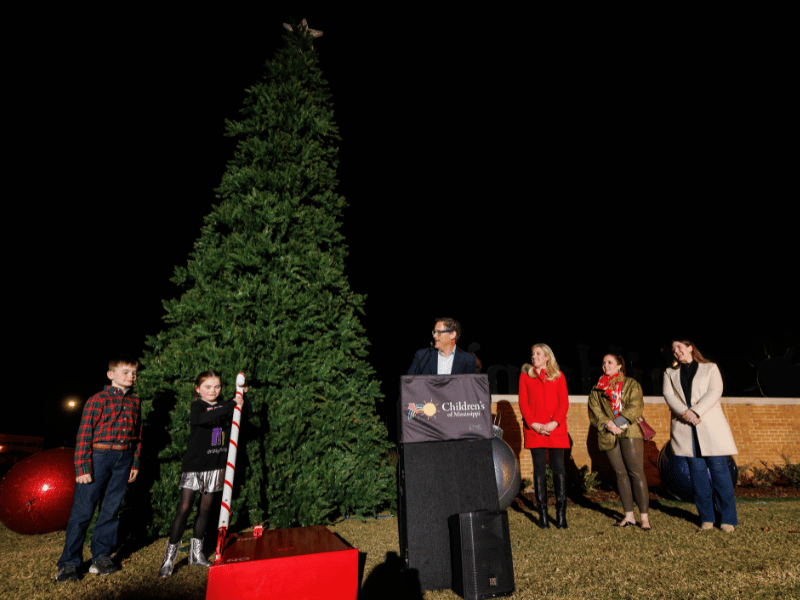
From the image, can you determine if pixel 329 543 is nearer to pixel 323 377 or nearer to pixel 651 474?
pixel 323 377

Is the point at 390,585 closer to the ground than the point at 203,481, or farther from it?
closer to the ground

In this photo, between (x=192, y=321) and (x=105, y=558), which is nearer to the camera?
(x=105, y=558)

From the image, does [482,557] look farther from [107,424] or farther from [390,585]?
[107,424]

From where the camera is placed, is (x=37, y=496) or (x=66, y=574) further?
(x=37, y=496)

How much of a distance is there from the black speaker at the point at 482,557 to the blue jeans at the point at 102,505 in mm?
3206

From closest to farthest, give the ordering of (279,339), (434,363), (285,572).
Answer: (285,572) → (434,363) → (279,339)

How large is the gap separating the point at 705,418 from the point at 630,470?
1.12 m

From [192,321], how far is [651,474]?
965 cm

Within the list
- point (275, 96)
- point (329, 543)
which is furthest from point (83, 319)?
point (329, 543)

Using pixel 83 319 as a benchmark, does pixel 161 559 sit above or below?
below

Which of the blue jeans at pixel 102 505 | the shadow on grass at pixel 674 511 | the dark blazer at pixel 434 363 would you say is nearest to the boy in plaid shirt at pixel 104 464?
the blue jeans at pixel 102 505

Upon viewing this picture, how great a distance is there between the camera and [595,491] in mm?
7980

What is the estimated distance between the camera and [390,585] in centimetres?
334

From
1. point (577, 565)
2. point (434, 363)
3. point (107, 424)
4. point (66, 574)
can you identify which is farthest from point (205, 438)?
point (577, 565)
